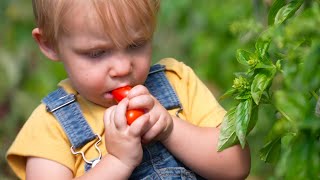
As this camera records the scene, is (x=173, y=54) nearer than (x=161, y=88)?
No

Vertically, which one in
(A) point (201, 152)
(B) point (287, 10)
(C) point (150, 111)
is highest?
(B) point (287, 10)

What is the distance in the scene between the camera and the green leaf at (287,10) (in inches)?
81.9

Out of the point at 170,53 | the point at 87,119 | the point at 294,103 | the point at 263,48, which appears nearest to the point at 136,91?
the point at 87,119

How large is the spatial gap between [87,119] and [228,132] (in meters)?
0.51

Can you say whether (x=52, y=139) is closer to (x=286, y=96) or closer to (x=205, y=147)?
(x=205, y=147)

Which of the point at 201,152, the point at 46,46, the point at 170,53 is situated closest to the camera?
the point at 201,152

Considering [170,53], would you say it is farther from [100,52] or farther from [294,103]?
[294,103]

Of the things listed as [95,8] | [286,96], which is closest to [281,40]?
[286,96]

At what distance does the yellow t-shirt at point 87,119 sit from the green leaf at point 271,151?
388 mm

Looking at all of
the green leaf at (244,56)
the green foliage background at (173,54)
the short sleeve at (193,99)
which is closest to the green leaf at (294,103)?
the green leaf at (244,56)

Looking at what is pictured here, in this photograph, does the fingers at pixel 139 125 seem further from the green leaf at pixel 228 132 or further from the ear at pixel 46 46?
the ear at pixel 46 46

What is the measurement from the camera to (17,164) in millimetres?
2623

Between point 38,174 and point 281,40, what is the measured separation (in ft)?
3.21

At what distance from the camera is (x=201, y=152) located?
2521mm
